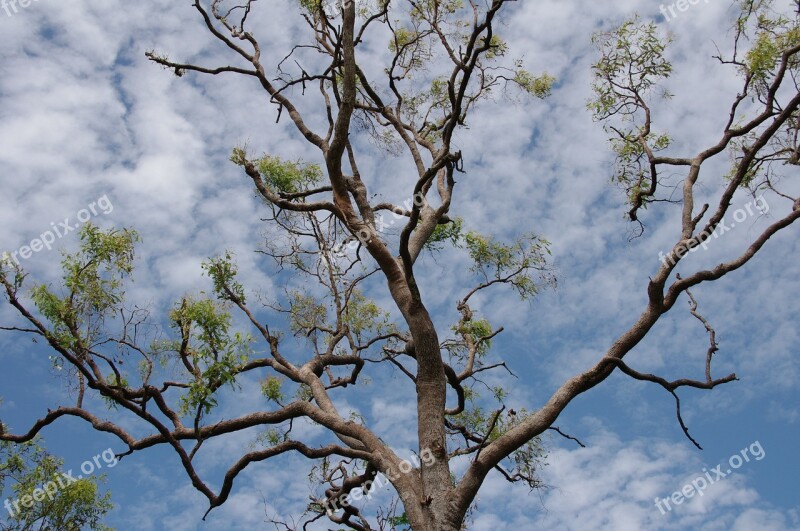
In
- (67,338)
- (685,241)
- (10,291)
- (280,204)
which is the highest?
(280,204)

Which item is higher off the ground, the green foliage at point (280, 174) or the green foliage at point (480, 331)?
the green foliage at point (280, 174)

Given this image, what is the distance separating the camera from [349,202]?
23.8 feet

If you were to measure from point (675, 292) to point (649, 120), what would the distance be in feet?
9.72

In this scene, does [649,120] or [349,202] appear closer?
[349,202]

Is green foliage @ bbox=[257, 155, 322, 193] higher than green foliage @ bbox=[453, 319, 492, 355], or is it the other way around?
green foliage @ bbox=[257, 155, 322, 193]

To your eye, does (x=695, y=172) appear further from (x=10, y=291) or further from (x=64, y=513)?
(x=64, y=513)

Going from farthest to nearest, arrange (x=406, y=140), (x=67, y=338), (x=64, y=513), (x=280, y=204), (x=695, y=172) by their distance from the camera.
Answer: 1. (x=64, y=513)
2. (x=406, y=140)
3. (x=280, y=204)
4. (x=695, y=172)
5. (x=67, y=338)

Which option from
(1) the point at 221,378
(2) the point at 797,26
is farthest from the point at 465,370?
(2) the point at 797,26

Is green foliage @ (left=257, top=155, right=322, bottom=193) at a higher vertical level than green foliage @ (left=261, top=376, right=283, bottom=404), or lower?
higher

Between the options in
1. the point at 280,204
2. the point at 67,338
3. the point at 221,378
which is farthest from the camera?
the point at 280,204

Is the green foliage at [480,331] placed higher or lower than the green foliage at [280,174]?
lower

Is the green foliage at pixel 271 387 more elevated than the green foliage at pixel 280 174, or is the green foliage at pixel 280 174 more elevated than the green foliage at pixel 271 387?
A: the green foliage at pixel 280 174

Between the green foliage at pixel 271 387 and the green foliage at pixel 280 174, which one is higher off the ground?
the green foliage at pixel 280 174

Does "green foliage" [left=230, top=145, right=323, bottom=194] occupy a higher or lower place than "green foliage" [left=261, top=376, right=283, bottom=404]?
higher
